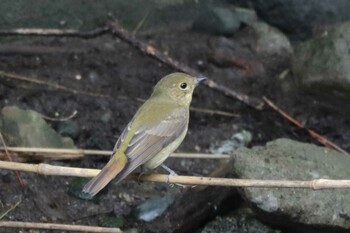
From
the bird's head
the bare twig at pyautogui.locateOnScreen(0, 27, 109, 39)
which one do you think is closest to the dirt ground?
the bare twig at pyautogui.locateOnScreen(0, 27, 109, 39)

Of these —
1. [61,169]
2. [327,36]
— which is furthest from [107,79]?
[61,169]

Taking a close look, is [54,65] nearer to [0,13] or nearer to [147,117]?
[0,13]

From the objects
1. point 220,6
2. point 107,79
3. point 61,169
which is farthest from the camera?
point 220,6

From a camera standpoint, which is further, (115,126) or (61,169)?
(115,126)

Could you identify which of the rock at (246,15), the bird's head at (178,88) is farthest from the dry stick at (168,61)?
the bird's head at (178,88)

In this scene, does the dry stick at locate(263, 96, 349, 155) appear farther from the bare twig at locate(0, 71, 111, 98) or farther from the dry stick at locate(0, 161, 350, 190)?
the dry stick at locate(0, 161, 350, 190)
